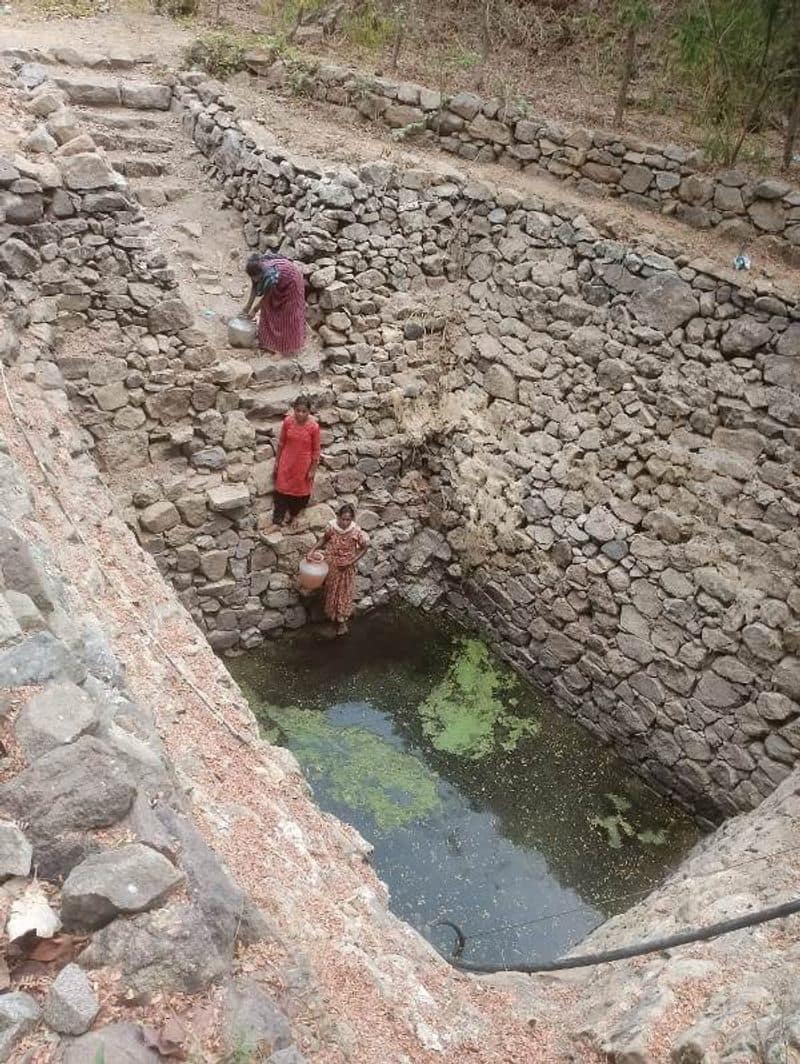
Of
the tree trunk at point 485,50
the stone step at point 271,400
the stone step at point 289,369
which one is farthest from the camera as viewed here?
the tree trunk at point 485,50

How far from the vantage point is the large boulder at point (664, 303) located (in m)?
6.95

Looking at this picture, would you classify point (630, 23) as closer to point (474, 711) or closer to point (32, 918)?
point (474, 711)

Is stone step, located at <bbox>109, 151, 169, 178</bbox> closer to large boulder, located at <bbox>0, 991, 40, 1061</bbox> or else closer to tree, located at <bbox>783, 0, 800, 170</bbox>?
tree, located at <bbox>783, 0, 800, 170</bbox>

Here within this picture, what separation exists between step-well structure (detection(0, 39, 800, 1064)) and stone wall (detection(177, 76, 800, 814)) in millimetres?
28

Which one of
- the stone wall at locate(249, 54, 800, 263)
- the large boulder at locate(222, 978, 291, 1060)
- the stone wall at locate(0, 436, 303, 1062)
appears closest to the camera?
the stone wall at locate(0, 436, 303, 1062)

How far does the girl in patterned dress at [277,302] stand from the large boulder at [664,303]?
2702 millimetres

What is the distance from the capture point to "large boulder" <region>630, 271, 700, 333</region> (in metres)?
6.95

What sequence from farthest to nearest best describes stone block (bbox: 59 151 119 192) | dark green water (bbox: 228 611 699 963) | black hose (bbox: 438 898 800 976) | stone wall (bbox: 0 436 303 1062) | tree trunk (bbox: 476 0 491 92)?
1. tree trunk (bbox: 476 0 491 92)
2. stone block (bbox: 59 151 119 192)
3. dark green water (bbox: 228 611 699 963)
4. black hose (bbox: 438 898 800 976)
5. stone wall (bbox: 0 436 303 1062)

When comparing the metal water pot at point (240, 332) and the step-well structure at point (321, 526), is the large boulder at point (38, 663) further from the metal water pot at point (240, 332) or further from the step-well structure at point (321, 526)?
the metal water pot at point (240, 332)

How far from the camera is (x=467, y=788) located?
272 inches

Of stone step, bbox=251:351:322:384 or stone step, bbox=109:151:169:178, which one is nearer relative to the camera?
stone step, bbox=251:351:322:384

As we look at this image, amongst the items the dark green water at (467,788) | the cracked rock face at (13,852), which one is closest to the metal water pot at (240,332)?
the dark green water at (467,788)

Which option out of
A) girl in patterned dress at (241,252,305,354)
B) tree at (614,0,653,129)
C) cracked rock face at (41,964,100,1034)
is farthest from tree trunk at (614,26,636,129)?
cracked rock face at (41,964,100,1034)

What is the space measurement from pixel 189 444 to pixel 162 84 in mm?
4247
